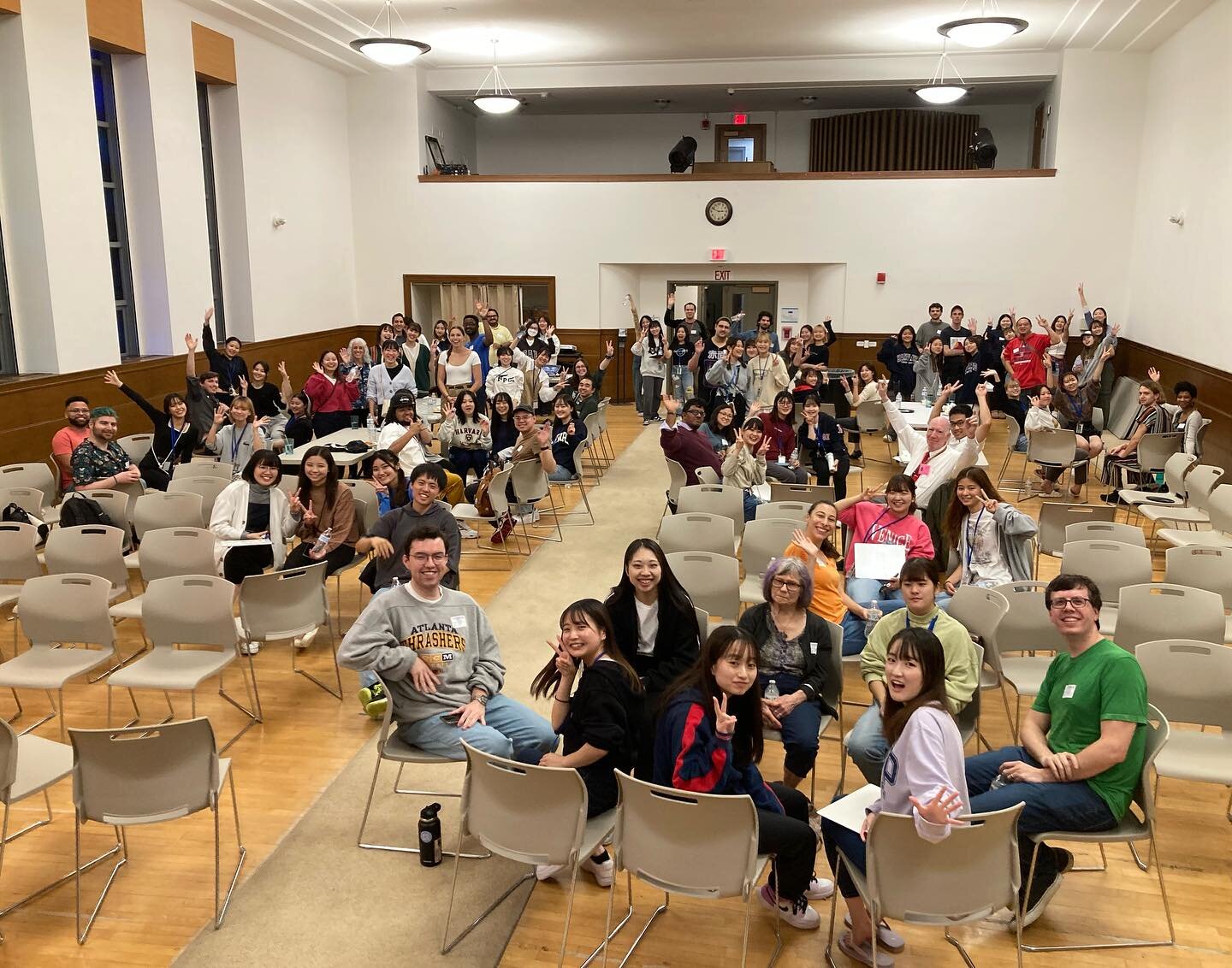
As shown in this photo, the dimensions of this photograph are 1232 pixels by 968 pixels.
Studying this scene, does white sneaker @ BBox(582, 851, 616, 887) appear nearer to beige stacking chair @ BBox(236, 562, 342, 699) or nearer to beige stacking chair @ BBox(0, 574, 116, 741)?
beige stacking chair @ BBox(236, 562, 342, 699)

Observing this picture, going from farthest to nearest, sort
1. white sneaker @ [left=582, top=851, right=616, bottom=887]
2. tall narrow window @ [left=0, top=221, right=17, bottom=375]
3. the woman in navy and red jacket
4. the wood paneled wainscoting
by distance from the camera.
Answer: tall narrow window @ [left=0, top=221, right=17, bottom=375], the wood paneled wainscoting, white sneaker @ [left=582, top=851, right=616, bottom=887], the woman in navy and red jacket

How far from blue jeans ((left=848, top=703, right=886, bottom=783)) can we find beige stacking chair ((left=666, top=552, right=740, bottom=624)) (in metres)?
1.29

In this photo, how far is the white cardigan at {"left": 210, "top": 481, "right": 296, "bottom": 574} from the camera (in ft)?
20.9

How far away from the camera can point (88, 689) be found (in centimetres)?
579

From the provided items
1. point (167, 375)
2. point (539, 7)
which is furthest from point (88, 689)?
point (539, 7)

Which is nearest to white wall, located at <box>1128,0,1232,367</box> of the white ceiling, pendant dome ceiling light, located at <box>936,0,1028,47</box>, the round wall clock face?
the white ceiling

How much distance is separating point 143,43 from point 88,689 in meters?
8.42

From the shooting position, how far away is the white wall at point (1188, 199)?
35.1 ft

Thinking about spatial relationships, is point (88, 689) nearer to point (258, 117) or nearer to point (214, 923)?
point (214, 923)

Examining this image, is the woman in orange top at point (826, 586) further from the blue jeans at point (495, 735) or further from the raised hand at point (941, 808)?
the raised hand at point (941, 808)

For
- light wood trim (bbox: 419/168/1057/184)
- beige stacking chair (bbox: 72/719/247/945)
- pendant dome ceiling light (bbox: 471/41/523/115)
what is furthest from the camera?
light wood trim (bbox: 419/168/1057/184)

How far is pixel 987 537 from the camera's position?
217 inches

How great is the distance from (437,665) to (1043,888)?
2.53m

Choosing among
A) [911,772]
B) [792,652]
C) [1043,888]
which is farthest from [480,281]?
[911,772]
